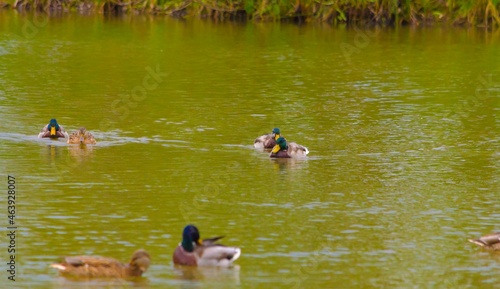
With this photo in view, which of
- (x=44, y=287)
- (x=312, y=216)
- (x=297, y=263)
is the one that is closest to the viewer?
(x=44, y=287)

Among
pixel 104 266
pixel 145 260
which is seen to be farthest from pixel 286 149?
pixel 104 266

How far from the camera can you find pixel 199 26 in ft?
162

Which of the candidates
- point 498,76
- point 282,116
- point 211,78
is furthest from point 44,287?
point 498,76

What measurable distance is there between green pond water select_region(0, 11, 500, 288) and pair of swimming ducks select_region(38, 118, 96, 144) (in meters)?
0.19

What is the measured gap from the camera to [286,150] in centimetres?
2350

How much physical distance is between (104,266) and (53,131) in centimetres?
983

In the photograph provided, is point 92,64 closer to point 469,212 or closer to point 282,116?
point 282,116

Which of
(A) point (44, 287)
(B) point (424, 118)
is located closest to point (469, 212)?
(A) point (44, 287)

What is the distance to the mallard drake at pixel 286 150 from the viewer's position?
922 inches

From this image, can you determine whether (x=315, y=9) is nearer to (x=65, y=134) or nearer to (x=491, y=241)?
(x=65, y=134)

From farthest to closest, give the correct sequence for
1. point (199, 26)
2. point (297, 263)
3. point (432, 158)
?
point (199, 26) → point (432, 158) → point (297, 263)

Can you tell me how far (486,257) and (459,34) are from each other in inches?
1192

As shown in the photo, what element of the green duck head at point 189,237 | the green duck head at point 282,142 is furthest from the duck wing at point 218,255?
the green duck head at point 282,142

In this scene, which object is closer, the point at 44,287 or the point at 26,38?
the point at 44,287
